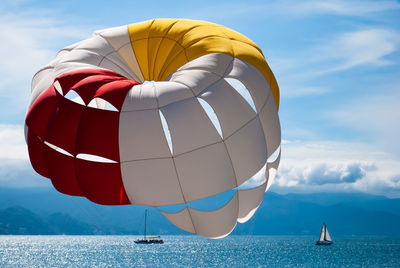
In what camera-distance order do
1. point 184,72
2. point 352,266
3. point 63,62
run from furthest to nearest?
point 352,266 → point 63,62 → point 184,72

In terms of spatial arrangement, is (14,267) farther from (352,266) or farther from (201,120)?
(201,120)

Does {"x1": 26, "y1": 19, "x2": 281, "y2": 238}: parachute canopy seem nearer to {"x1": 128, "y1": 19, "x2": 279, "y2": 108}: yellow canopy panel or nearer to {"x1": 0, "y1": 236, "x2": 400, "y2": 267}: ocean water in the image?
{"x1": 128, "y1": 19, "x2": 279, "y2": 108}: yellow canopy panel

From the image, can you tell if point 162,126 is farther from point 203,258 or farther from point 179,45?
point 203,258

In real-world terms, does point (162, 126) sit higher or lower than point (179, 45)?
lower

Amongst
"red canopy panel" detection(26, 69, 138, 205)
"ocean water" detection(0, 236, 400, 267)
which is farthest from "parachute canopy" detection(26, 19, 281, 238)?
"ocean water" detection(0, 236, 400, 267)

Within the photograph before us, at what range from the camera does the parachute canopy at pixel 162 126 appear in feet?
28.9

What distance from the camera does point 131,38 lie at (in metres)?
10.7

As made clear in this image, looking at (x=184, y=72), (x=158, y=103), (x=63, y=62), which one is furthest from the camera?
(x=63, y=62)

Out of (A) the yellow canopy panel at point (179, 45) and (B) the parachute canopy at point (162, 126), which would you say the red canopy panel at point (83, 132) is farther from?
(A) the yellow canopy panel at point (179, 45)

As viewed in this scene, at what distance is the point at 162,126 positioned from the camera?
8773 mm

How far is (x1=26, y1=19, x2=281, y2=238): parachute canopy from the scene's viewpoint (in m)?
8.80

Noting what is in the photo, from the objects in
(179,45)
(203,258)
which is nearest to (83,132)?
A: (179,45)

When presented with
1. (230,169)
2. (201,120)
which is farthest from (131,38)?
(230,169)

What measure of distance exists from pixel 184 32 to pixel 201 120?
7.69 ft
